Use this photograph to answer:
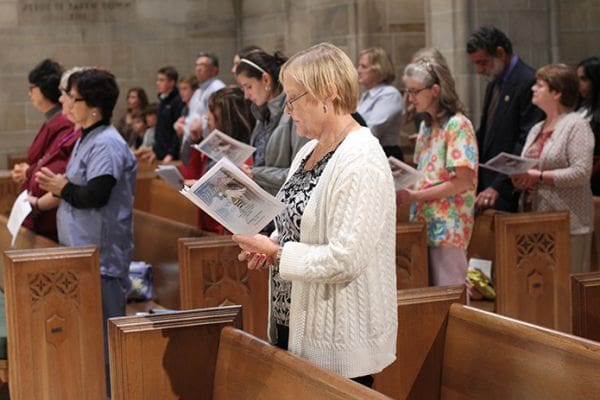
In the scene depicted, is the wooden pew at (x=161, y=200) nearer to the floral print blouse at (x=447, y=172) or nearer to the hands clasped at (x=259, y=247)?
the floral print blouse at (x=447, y=172)

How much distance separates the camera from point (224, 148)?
557cm

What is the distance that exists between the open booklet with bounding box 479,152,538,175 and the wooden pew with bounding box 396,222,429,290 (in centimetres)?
67

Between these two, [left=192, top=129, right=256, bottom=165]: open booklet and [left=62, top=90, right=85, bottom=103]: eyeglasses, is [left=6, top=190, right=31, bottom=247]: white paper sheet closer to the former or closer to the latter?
[left=62, top=90, right=85, bottom=103]: eyeglasses

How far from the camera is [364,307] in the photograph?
3.12 m

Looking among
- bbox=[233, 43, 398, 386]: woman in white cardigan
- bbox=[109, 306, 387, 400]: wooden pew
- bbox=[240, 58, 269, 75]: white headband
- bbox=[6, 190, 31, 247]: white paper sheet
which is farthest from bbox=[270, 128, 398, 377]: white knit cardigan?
bbox=[6, 190, 31, 247]: white paper sheet

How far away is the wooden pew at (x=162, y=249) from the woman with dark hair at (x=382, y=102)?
4.82 ft

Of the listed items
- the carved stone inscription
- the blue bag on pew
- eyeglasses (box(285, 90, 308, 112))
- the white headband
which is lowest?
the blue bag on pew

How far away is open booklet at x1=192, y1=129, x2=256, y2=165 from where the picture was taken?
17.9 ft

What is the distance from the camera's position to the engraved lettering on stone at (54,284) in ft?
16.5

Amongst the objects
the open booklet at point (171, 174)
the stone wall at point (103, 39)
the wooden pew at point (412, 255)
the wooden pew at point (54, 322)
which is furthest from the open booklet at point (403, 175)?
the stone wall at point (103, 39)

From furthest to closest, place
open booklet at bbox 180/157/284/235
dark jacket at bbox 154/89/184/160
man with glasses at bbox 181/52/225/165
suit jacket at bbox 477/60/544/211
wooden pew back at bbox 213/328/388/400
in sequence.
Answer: dark jacket at bbox 154/89/184/160
man with glasses at bbox 181/52/225/165
suit jacket at bbox 477/60/544/211
open booklet at bbox 180/157/284/235
wooden pew back at bbox 213/328/388/400

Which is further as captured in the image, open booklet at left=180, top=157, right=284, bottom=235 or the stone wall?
the stone wall

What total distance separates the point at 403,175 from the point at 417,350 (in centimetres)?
143

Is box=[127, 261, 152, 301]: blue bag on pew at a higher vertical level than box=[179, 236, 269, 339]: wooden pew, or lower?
lower
